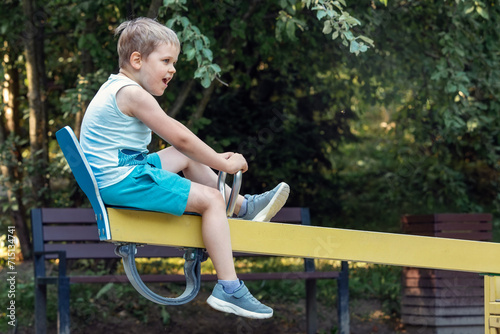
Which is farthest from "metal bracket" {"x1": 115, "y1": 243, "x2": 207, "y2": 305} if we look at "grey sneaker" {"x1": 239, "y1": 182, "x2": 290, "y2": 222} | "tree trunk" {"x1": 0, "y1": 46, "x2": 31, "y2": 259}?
"tree trunk" {"x1": 0, "y1": 46, "x2": 31, "y2": 259}

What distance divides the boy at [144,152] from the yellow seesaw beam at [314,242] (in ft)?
0.23

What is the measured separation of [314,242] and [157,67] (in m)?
0.96

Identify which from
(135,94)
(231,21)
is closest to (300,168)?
(231,21)

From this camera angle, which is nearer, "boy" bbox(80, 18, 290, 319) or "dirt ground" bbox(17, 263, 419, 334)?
"boy" bbox(80, 18, 290, 319)

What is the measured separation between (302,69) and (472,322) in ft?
10.3

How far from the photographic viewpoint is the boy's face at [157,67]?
274cm

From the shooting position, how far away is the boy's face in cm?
274

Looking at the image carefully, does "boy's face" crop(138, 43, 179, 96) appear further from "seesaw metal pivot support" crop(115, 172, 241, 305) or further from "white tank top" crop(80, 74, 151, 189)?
"seesaw metal pivot support" crop(115, 172, 241, 305)

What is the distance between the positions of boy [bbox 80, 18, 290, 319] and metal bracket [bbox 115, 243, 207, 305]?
11 cm

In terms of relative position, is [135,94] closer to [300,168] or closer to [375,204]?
[300,168]

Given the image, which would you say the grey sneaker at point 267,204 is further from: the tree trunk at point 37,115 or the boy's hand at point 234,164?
the tree trunk at point 37,115

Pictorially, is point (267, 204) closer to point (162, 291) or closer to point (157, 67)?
point (157, 67)

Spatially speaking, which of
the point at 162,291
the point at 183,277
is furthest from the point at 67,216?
the point at 162,291

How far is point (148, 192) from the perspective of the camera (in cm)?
265
